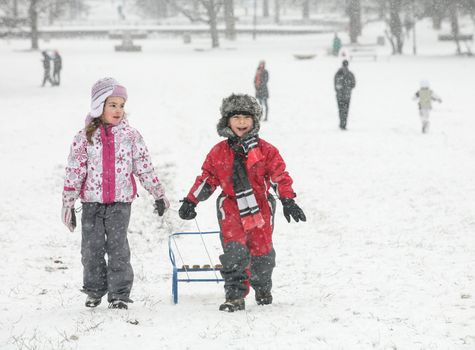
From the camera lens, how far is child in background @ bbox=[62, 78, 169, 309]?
542 cm

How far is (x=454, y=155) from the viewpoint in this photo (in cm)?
1549

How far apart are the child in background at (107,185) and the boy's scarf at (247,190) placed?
592mm

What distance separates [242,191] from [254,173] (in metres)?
0.18

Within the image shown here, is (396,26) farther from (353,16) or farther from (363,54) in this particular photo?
(353,16)

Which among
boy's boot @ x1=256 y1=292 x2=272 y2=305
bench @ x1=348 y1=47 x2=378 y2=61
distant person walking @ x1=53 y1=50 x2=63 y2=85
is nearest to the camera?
boy's boot @ x1=256 y1=292 x2=272 y2=305

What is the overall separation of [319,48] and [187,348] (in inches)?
2184

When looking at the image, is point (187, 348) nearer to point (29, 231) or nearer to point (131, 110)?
point (29, 231)

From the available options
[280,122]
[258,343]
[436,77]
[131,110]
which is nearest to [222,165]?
[258,343]

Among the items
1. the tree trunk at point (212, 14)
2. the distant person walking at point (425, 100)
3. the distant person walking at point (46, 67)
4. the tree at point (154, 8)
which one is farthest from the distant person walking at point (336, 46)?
the tree at point (154, 8)

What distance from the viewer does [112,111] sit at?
546cm

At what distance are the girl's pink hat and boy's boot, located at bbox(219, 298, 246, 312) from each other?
1.78m

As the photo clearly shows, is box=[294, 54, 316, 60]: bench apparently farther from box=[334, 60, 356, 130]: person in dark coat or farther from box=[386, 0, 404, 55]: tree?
box=[334, 60, 356, 130]: person in dark coat


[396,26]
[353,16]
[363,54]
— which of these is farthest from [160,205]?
[353,16]

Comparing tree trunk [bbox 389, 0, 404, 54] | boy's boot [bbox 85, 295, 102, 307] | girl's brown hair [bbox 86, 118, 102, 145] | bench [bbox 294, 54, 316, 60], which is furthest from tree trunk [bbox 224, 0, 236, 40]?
boy's boot [bbox 85, 295, 102, 307]
